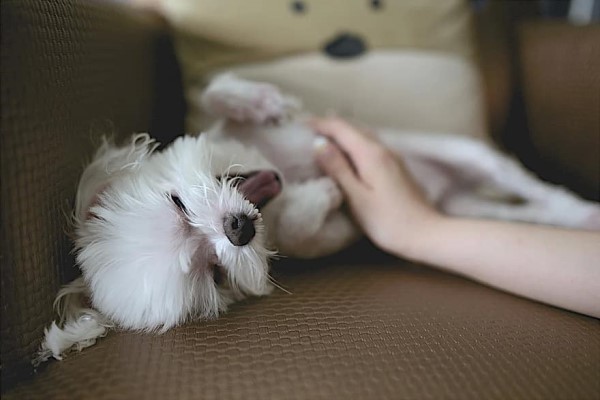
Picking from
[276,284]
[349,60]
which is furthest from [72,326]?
[349,60]

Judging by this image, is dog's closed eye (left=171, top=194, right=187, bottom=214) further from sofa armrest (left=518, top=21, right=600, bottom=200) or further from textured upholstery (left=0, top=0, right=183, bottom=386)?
sofa armrest (left=518, top=21, right=600, bottom=200)

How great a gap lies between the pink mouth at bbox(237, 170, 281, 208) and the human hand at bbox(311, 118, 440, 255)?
0.14 metres

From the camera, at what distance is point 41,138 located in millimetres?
641

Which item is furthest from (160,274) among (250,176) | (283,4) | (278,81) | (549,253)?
(283,4)

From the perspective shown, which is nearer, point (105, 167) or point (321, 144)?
point (105, 167)

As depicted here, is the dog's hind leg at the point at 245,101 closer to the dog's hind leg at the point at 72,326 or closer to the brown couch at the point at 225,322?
the brown couch at the point at 225,322

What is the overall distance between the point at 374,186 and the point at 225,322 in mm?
379

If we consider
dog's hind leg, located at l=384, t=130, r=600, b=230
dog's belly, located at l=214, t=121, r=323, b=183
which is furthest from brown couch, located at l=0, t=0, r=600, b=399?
dog's hind leg, located at l=384, t=130, r=600, b=230

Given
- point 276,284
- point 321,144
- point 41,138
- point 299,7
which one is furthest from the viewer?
point 299,7

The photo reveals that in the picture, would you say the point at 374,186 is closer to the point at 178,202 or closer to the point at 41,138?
the point at 178,202

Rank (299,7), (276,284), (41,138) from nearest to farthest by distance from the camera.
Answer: (41,138) → (276,284) → (299,7)

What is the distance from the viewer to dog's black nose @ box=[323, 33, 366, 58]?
127cm

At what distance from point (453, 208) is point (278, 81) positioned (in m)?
0.48

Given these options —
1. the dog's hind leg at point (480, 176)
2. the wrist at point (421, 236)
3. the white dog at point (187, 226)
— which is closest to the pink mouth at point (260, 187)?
the white dog at point (187, 226)
